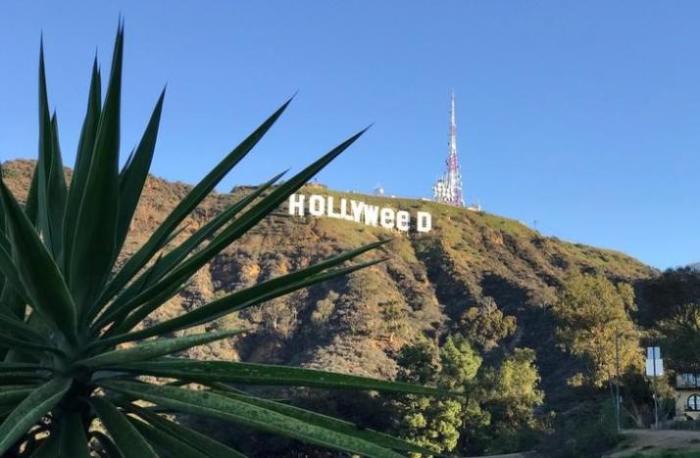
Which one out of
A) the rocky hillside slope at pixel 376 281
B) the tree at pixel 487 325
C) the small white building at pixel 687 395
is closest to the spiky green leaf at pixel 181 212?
the small white building at pixel 687 395

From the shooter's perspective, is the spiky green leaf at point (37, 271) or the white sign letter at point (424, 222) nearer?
the spiky green leaf at point (37, 271)

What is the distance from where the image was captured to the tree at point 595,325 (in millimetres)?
62116

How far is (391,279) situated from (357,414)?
2223 inches

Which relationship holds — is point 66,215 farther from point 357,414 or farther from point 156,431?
point 357,414

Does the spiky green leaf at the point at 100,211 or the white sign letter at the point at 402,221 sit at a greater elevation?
the white sign letter at the point at 402,221

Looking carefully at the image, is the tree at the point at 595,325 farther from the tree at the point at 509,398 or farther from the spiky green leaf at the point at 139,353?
the spiky green leaf at the point at 139,353

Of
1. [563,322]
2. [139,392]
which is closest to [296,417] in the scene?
[139,392]

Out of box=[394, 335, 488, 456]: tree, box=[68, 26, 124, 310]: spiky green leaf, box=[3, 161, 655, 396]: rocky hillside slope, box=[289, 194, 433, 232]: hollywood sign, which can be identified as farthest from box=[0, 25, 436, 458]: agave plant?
box=[289, 194, 433, 232]: hollywood sign

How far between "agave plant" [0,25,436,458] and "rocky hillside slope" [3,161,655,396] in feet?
211

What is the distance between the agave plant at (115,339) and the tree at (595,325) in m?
61.1

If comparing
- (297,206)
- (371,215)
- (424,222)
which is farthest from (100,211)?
(424,222)

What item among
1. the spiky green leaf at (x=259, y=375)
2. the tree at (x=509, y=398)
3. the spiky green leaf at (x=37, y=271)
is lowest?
the tree at (x=509, y=398)

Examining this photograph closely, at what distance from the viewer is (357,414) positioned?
4766 cm

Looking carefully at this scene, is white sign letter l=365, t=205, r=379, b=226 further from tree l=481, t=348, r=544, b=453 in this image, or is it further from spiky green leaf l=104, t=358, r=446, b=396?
spiky green leaf l=104, t=358, r=446, b=396
